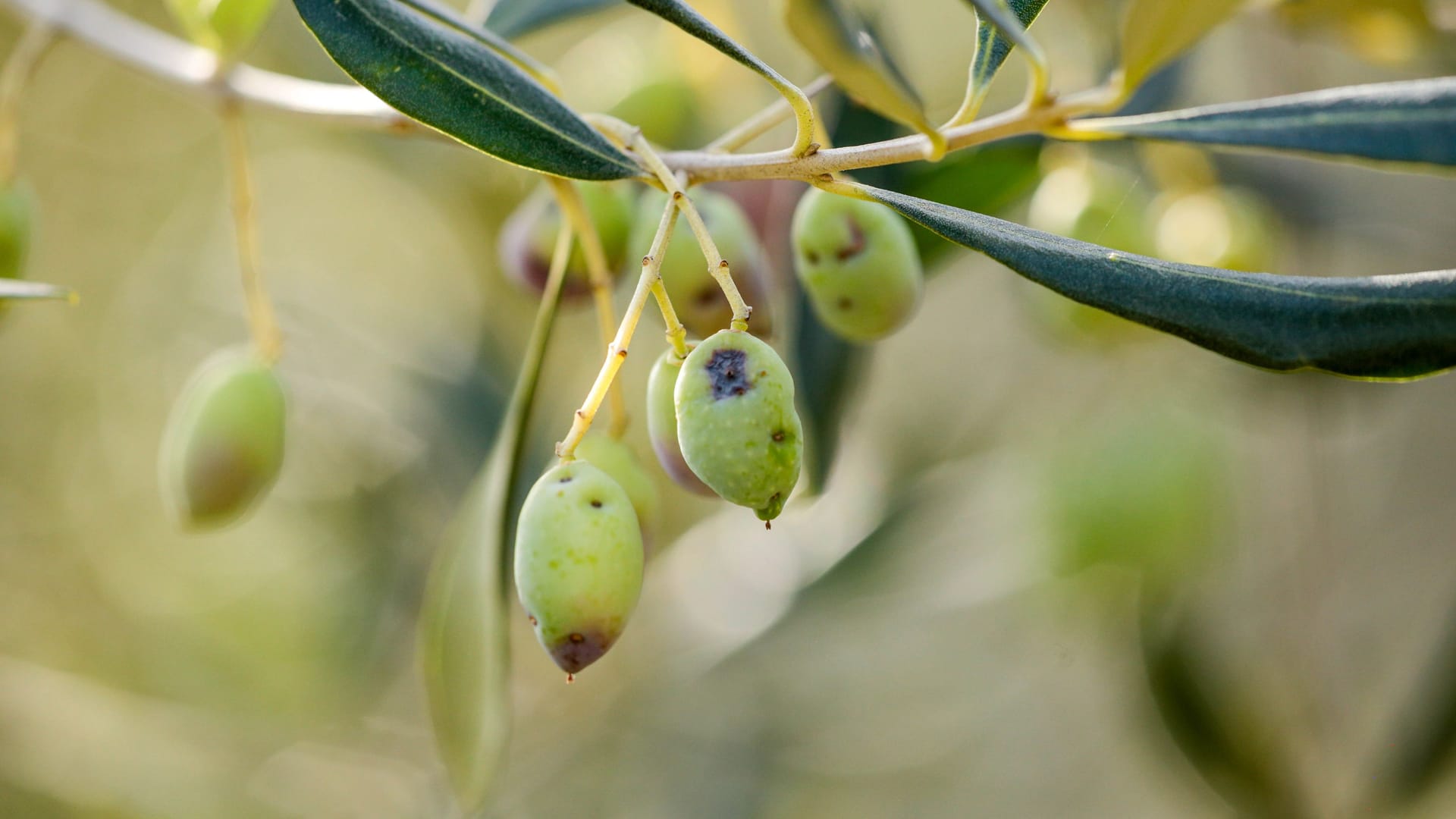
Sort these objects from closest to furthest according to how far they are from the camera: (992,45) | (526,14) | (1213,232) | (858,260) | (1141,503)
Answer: (992,45) → (858,260) → (526,14) → (1213,232) → (1141,503)

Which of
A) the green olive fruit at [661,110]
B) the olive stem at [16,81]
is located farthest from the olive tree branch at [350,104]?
the green olive fruit at [661,110]

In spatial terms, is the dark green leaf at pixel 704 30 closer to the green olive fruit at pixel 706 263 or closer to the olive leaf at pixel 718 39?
the olive leaf at pixel 718 39

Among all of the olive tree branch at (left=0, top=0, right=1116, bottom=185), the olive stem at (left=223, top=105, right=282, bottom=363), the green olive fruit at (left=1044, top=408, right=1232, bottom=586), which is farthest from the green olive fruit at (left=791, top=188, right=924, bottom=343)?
the green olive fruit at (left=1044, top=408, right=1232, bottom=586)

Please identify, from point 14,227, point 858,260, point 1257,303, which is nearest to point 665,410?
point 858,260

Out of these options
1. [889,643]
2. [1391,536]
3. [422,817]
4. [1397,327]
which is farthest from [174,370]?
[1391,536]

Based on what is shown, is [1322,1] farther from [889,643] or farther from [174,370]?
[174,370]

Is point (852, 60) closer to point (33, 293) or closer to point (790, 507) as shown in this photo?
point (33, 293)
